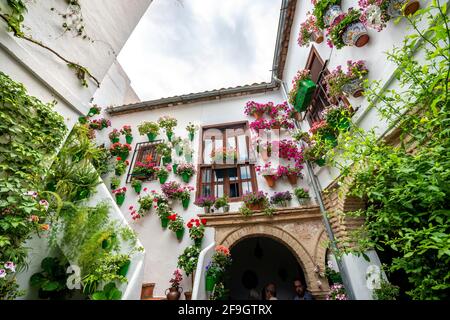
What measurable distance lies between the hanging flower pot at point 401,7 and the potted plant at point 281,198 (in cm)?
364

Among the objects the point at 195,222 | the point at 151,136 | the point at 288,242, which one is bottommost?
the point at 288,242

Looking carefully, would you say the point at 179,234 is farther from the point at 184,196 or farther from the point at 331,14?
the point at 331,14

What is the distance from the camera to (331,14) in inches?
117

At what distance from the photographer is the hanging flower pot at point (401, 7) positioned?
190 centimetres

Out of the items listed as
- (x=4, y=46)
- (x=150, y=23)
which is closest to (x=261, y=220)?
(x=4, y=46)

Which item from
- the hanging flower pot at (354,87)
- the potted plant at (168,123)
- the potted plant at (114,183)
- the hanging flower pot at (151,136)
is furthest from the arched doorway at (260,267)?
the hanging flower pot at (354,87)

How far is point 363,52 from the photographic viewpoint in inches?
112

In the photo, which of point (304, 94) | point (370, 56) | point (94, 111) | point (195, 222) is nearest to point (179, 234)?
point (195, 222)

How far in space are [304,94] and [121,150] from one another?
225 inches

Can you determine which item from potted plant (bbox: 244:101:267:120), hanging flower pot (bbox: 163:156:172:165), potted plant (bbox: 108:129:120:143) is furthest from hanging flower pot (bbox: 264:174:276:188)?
potted plant (bbox: 108:129:120:143)

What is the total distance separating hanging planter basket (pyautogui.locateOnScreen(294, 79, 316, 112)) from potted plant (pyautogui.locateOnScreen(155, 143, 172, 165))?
3906 millimetres

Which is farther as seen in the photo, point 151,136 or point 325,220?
point 151,136

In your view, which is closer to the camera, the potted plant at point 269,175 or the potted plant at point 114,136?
the potted plant at point 269,175

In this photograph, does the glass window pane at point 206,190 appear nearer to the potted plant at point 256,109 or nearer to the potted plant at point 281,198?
the potted plant at point 281,198
